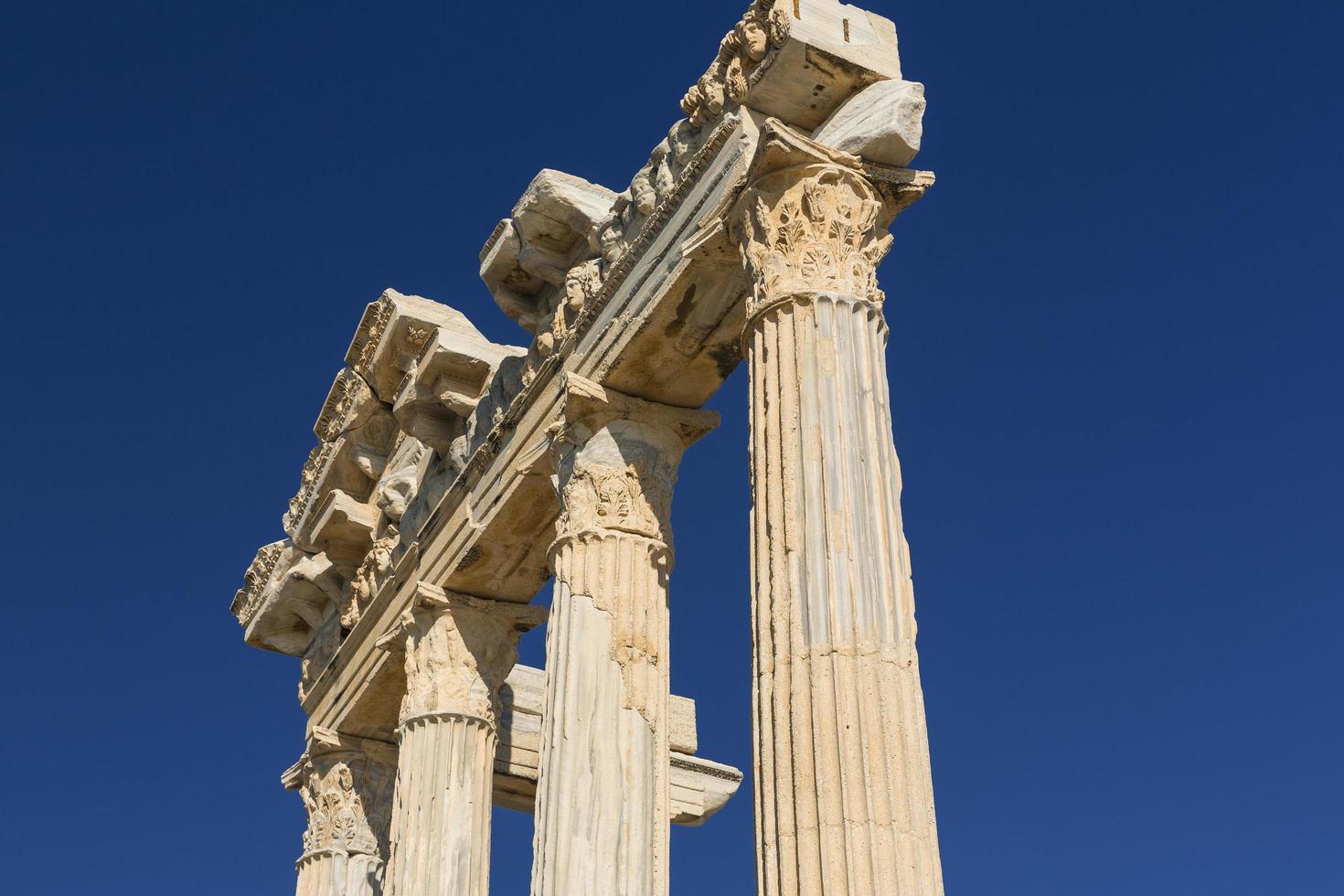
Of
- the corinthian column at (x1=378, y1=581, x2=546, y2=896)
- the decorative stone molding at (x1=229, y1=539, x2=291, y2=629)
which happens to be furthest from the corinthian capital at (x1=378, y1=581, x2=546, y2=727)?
the decorative stone molding at (x1=229, y1=539, x2=291, y2=629)

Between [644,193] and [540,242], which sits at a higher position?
[540,242]

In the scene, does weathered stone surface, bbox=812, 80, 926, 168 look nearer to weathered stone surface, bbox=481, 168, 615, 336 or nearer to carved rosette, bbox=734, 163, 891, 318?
carved rosette, bbox=734, 163, 891, 318

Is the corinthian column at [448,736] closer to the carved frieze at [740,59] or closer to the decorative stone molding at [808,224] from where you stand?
the carved frieze at [740,59]

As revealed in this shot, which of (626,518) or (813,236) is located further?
(626,518)

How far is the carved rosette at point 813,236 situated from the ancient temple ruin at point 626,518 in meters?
0.02

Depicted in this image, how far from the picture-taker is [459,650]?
18016 mm

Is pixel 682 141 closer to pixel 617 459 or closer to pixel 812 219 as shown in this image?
pixel 812 219

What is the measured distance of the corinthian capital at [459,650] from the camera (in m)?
17.8

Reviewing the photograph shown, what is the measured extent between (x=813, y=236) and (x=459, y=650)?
24.9ft

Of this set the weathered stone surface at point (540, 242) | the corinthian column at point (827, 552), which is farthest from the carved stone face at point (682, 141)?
the corinthian column at point (827, 552)

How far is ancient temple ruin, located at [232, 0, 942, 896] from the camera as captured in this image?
1051 centimetres

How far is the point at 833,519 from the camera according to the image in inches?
431

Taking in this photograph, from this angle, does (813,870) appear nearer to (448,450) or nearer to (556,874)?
(556,874)

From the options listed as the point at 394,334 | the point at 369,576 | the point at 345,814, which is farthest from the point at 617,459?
the point at 345,814
